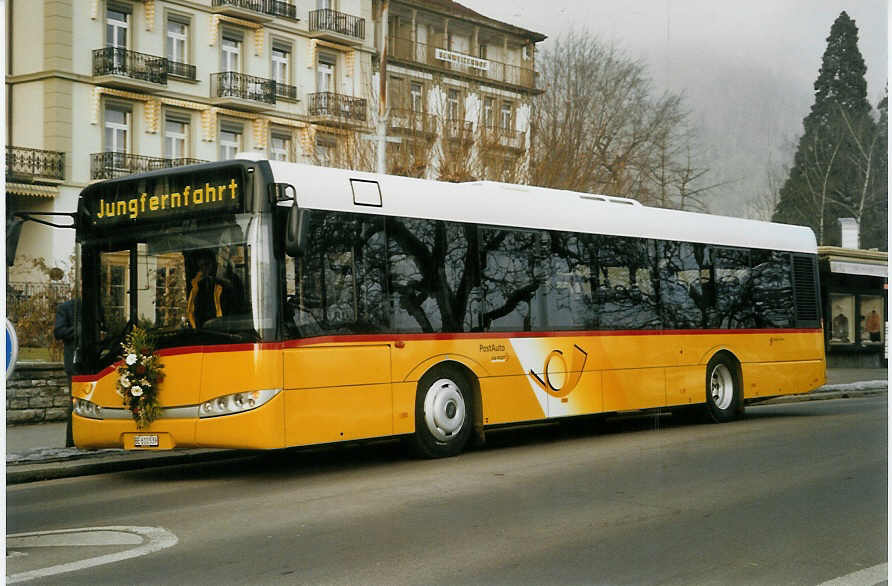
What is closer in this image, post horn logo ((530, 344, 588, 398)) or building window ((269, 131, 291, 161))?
post horn logo ((530, 344, 588, 398))

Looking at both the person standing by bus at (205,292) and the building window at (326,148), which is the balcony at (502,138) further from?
the person standing by bus at (205,292)

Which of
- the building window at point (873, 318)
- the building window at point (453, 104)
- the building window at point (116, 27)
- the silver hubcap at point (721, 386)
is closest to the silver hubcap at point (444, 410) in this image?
the building window at point (453, 104)

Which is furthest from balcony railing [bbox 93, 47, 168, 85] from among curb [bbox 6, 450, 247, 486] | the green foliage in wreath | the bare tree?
the bare tree

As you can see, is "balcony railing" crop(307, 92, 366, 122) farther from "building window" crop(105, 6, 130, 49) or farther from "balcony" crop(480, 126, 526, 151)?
"building window" crop(105, 6, 130, 49)

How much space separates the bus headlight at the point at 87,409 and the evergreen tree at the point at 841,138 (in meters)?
6.60

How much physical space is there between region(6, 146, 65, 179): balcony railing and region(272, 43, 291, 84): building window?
8.17 ft

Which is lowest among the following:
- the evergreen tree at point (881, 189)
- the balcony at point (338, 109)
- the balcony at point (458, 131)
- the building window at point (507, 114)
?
the evergreen tree at point (881, 189)

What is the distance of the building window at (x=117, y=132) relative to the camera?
12.1 m

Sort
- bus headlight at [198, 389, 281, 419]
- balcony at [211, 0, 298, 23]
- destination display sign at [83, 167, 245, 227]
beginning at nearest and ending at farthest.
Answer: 1. bus headlight at [198, 389, 281, 419]
2. destination display sign at [83, 167, 245, 227]
3. balcony at [211, 0, 298, 23]

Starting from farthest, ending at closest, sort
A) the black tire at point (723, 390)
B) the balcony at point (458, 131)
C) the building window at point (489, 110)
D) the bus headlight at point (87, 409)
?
the black tire at point (723, 390)
the balcony at point (458, 131)
the bus headlight at point (87, 409)
the building window at point (489, 110)

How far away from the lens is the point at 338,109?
46.0 ft

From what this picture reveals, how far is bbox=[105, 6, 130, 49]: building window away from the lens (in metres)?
11.1

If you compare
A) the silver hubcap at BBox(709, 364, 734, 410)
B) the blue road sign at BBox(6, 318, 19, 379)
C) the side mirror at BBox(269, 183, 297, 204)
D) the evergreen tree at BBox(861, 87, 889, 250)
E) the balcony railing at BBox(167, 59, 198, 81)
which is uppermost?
the balcony railing at BBox(167, 59, 198, 81)

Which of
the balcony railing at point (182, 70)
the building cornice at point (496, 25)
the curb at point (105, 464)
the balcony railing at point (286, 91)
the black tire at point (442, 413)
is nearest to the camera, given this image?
the building cornice at point (496, 25)
